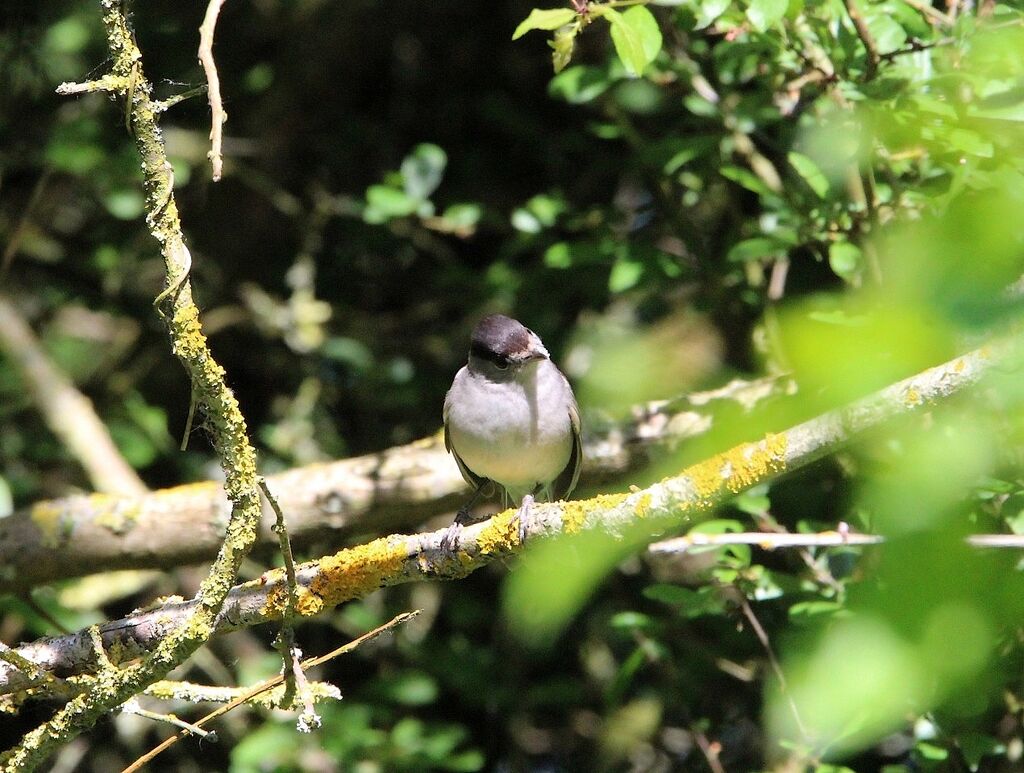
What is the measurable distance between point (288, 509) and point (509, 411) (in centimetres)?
106

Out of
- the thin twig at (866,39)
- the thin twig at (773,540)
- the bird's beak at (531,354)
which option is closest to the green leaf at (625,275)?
the bird's beak at (531,354)

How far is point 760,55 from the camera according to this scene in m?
3.99

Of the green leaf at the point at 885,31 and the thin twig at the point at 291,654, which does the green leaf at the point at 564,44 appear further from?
the thin twig at the point at 291,654

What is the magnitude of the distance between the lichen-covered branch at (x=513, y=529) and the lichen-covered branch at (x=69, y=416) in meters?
2.16

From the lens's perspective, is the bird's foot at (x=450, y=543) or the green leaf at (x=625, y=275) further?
the green leaf at (x=625, y=275)

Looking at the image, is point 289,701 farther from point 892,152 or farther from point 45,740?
point 892,152

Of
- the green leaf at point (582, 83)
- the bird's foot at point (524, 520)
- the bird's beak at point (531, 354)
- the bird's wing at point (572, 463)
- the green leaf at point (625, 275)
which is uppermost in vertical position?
the green leaf at point (582, 83)

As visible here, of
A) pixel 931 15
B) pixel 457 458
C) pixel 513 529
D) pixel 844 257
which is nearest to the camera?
pixel 513 529

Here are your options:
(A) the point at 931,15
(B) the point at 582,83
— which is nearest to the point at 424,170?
(B) the point at 582,83

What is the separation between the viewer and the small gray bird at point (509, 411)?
4.34 meters

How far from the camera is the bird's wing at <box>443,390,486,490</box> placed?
4520 mm

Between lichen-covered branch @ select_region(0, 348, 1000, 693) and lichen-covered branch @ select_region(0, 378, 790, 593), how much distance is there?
1.48 m

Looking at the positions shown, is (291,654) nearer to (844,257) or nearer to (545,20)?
(545,20)

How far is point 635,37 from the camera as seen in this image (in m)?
2.80
